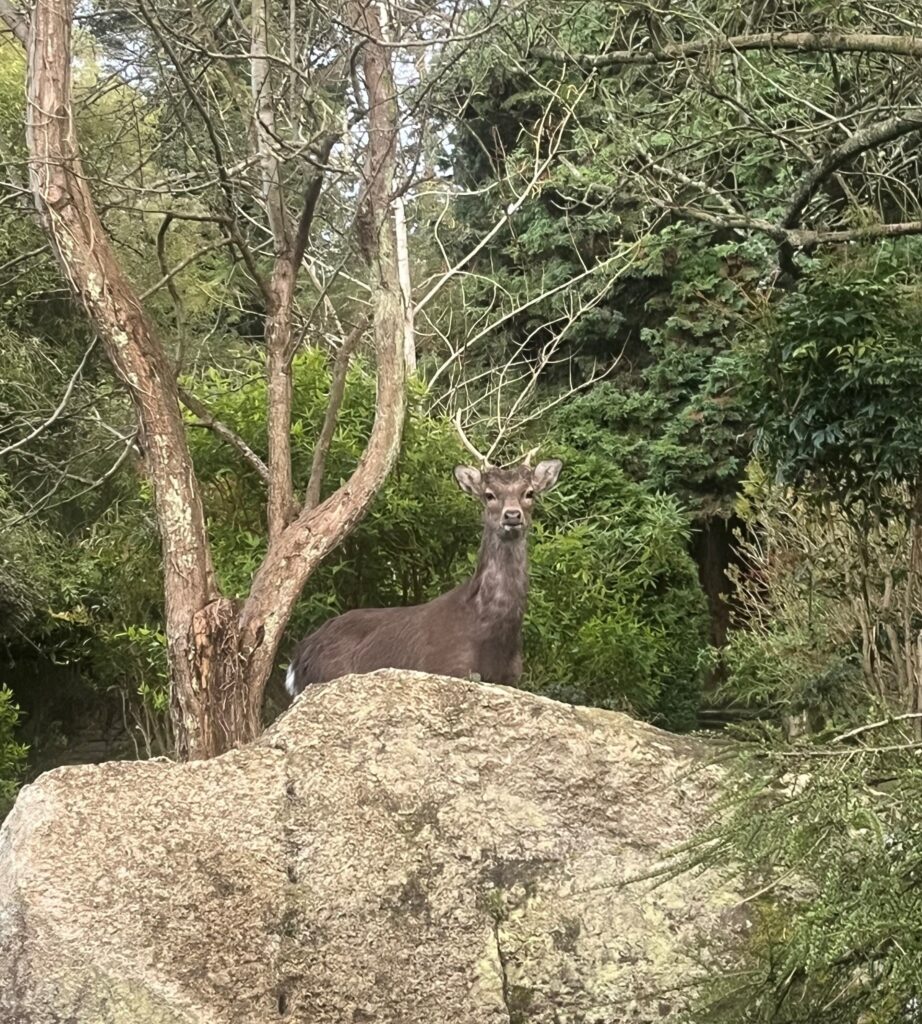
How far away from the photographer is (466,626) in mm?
6117

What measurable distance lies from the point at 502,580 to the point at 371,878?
2.35 metres

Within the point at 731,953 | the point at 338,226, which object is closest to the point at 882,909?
the point at 731,953

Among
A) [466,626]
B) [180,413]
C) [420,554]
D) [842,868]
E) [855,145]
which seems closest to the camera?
[842,868]

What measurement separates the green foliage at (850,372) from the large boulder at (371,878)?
253 cm

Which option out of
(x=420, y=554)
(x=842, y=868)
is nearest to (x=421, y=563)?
(x=420, y=554)

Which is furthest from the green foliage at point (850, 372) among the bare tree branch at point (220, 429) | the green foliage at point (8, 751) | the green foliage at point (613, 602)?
the green foliage at point (8, 751)

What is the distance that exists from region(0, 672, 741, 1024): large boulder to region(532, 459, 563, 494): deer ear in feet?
7.89

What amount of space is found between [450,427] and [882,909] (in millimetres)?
6604

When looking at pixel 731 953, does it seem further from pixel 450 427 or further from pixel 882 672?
pixel 450 427

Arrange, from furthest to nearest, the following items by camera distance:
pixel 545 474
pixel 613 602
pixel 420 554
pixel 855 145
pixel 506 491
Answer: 1. pixel 613 602
2. pixel 420 554
3. pixel 545 474
4. pixel 506 491
5. pixel 855 145

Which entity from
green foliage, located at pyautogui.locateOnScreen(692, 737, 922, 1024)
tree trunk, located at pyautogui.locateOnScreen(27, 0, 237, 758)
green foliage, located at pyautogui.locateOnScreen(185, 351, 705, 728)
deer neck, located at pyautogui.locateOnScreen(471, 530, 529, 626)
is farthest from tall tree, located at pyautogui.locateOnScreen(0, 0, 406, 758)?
green foliage, located at pyautogui.locateOnScreen(692, 737, 922, 1024)

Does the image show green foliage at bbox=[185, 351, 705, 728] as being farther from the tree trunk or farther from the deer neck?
the tree trunk

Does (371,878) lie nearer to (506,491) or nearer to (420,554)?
(506,491)

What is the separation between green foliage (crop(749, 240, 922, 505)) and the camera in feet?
20.1
